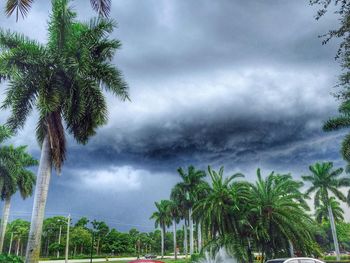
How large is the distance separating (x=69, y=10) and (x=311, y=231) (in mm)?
29189

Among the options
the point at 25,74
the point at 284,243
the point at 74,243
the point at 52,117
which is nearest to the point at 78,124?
the point at 52,117

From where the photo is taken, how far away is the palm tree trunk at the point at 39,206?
50.9ft

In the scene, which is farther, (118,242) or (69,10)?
(118,242)

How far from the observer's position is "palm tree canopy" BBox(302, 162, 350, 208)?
61500 mm

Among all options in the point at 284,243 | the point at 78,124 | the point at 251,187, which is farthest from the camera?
the point at 251,187

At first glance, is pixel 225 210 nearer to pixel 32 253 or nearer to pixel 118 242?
pixel 32 253

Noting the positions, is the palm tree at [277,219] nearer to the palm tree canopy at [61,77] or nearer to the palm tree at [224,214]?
the palm tree at [224,214]

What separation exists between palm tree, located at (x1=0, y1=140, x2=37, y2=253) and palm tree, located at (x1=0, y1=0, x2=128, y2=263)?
922 inches

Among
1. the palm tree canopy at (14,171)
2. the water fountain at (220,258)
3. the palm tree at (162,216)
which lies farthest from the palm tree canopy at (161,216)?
the water fountain at (220,258)

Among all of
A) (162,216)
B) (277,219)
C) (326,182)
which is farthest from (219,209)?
(162,216)

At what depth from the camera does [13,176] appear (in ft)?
131

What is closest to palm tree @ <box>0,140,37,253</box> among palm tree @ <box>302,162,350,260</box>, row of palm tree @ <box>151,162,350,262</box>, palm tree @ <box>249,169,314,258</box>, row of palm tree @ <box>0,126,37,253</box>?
row of palm tree @ <box>0,126,37,253</box>

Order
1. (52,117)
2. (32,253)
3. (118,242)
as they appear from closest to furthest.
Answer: (32,253) → (52,117) → (118,242)

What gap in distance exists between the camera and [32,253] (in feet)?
50.5
